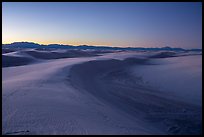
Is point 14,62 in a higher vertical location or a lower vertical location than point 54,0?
lower

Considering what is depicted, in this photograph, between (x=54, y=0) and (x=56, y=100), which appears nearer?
(x=54, y=0)

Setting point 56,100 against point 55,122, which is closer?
point 55,122

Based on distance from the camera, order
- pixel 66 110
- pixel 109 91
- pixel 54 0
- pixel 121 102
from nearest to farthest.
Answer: pixel 54 0 < pixel 66 110 < pixel 121 102 < pixel 109 91

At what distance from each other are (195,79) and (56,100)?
32.7ft

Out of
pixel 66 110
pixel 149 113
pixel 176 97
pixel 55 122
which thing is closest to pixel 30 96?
pixel 66 110

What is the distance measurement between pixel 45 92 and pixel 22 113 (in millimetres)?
2705

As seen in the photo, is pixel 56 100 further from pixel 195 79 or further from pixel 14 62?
pixel 14 62

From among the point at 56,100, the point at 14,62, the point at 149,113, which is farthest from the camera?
the point at 14,62

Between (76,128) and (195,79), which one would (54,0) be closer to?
(76,128)

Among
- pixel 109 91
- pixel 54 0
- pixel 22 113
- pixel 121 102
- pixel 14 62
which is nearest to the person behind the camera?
pixel 54 0

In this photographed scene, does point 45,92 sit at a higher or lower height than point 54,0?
lower

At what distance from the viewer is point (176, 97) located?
1116cm

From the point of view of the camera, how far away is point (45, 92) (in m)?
8.36

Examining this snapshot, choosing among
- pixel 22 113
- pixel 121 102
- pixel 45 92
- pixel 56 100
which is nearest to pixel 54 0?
pixel 22 113
